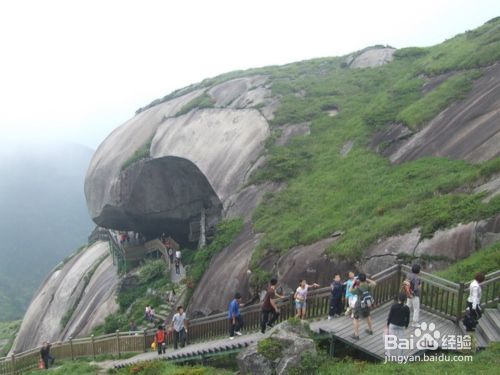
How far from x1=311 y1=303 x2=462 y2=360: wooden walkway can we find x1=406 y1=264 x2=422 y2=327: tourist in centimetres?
22

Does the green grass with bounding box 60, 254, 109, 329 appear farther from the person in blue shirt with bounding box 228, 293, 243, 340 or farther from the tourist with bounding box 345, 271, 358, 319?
the tourist with bounding box 345, 271, 358, 319

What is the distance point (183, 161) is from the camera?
3303cm

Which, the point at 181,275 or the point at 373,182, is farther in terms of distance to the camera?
the point at 181,275

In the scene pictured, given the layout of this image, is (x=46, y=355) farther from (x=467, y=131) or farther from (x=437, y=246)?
(x=467, y=131)

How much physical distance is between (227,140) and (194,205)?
6149 millimetres

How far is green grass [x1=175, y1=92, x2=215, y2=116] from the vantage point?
37.2 meters

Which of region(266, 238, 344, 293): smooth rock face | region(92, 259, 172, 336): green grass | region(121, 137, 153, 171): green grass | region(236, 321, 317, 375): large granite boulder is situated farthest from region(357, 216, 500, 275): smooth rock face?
region(121, 137, 153, 171): green grass

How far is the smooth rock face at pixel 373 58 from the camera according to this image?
130ft

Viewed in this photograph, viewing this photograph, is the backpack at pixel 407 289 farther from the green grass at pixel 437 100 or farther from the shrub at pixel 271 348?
the green grass at pixel 437 100

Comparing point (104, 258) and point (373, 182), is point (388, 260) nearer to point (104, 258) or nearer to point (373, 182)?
point (373, 182)

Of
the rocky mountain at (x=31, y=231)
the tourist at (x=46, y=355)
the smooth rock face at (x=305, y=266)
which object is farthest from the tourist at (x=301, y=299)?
the rocky mountain at (x=31, y=231)

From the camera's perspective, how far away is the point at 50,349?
2309 cm

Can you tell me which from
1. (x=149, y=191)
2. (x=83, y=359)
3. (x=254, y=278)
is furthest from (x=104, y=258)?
(x=254, y=278)

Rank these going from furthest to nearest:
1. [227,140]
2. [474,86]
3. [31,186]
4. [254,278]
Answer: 1. [31,186]
2. [227,140]
3. [474,86]
4. [254,278]
